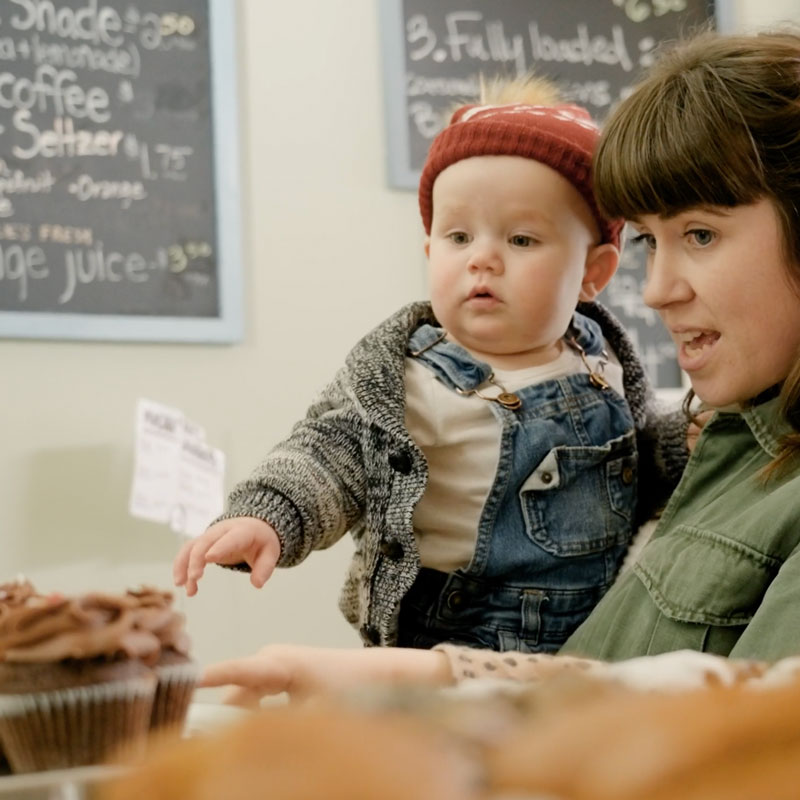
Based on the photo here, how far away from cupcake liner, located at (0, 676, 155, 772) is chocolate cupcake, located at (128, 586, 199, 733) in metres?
0.01

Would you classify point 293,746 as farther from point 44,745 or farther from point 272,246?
point 272,246

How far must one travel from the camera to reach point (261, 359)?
2225mm

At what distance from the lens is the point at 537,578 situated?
129 cm

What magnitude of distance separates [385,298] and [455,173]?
102 centimetres

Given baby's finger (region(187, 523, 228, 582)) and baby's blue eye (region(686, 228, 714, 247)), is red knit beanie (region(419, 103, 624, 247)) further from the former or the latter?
baby's finger (region(187, 523, 228, 582))

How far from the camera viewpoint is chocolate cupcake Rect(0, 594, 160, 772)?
56cm

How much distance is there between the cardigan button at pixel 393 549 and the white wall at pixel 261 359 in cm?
96

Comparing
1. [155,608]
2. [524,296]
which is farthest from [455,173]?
[155,608]

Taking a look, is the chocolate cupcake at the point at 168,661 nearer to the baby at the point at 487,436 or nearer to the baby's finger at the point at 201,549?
the baby's finger at the point at 201,549

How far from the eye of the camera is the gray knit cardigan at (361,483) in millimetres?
1177

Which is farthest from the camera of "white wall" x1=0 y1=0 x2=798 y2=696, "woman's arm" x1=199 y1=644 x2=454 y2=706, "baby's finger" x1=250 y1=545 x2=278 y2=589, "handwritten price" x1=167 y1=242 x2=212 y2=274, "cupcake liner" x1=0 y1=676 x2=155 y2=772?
"handwritten price" x1=167 y1=242 x2=212 y2=274

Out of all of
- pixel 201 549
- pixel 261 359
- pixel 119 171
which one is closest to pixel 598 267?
pixel 201 549

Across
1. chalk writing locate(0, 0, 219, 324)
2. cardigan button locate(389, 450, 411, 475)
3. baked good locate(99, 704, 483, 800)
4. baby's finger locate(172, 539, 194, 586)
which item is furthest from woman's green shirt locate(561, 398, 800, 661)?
chalk writing locate(0, 0, 219, 324)

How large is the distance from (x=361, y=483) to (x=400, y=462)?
0.06 m
